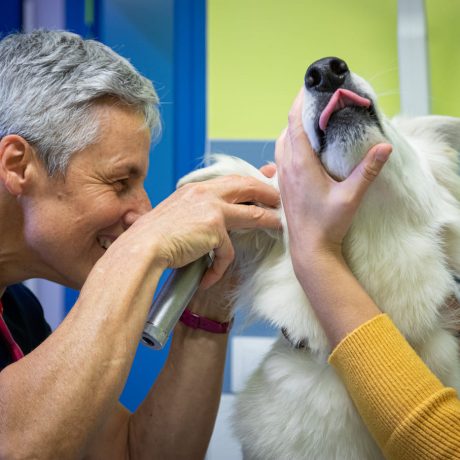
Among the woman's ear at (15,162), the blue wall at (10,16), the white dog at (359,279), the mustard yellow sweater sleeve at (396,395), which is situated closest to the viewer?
the mustard yellow sweater sleeve at (396,395)

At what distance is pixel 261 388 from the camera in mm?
941

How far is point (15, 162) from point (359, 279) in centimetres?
63

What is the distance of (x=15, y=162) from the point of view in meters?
0.98

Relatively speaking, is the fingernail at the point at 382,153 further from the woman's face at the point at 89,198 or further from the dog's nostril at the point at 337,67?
the woman's face at the point at 89,198

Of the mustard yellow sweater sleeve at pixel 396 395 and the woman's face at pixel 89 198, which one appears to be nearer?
the mustard yellow sweater sleeve at pixel 396 395

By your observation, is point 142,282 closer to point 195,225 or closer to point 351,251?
point 195,225

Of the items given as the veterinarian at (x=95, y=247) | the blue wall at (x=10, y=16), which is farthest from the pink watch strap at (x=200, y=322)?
the blue wall at (x=10, y=16)

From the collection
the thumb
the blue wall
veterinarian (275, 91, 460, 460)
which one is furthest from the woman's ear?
the blue wall

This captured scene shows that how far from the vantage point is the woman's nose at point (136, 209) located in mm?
1034

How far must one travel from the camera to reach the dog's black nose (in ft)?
2.54

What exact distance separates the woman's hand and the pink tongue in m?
0.19

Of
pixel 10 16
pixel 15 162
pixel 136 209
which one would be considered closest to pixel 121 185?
pixel 136 209

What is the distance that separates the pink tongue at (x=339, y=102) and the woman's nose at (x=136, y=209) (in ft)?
1.36

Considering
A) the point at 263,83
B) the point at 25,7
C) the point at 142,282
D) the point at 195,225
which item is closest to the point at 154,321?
the point at 142,282
